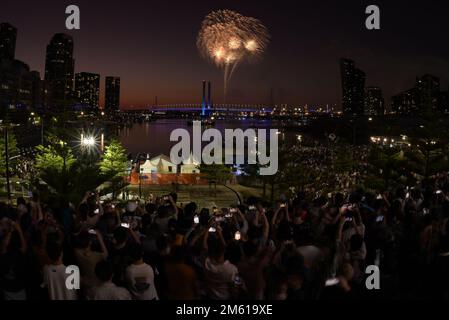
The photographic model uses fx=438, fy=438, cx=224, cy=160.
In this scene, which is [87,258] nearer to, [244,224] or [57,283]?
[57,283]

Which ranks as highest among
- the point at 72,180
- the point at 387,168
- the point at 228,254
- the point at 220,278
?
the point at 228,254

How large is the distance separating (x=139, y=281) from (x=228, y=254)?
0.98 metres

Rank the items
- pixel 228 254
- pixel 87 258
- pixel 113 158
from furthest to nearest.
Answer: pixel 113 158
pixel 228 254
pixel 87 258

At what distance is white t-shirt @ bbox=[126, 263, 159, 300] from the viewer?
4.12m

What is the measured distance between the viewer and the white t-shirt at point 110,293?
152 inches

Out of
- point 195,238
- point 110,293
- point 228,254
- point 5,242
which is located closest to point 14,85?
point 5,242

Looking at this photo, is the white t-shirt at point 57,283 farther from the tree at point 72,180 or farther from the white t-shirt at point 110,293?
the tree at point 72,180

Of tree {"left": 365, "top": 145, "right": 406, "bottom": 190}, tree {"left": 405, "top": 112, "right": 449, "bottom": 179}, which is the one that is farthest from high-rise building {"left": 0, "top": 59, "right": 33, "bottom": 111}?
tree {"left": 405, "top": 112, "right": 449, "bottom": 179}

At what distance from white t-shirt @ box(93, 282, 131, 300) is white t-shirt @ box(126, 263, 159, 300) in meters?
0.22

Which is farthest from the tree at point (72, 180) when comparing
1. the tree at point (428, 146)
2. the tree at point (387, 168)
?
the tree at point (428, 146)

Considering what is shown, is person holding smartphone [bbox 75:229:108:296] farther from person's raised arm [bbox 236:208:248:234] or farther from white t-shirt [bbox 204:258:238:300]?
person's raised arm [bbox 236:208:248:234]

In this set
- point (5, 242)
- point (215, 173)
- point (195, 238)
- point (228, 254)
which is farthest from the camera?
point (215, 173)

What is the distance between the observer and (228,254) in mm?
4609

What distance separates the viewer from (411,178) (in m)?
21.0
